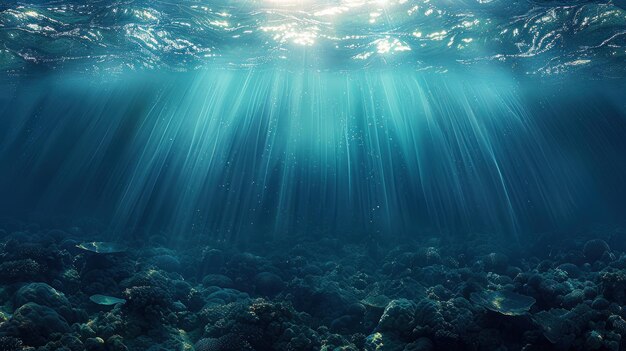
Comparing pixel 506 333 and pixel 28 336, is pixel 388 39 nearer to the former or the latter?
pixel 506 333

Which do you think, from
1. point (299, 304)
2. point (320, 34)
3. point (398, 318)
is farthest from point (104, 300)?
point (320, 34)

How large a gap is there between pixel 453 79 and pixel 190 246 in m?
23.3

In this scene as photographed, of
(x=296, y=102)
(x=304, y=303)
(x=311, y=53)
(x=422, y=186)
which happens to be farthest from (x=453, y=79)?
(x=304, y=303)

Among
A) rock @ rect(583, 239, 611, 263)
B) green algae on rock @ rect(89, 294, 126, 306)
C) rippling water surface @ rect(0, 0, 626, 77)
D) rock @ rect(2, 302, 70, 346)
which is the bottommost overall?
rock @ rect(2, 302, 70, 346)

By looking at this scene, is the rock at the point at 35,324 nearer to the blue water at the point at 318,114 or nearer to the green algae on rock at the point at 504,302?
the green algae on rock at the point at 504,302

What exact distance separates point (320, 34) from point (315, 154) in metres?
22.9

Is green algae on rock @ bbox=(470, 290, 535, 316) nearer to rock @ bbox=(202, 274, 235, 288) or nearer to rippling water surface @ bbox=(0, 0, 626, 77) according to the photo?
rock @ bbox=(202, 274, 235, 288)

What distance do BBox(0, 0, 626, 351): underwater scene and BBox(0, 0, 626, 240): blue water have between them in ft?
0.78

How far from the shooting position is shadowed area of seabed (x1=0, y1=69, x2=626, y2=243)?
94.0 ft

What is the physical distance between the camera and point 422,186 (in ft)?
109

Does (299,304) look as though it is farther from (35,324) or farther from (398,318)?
(35,324)

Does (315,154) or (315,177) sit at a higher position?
(315,154)

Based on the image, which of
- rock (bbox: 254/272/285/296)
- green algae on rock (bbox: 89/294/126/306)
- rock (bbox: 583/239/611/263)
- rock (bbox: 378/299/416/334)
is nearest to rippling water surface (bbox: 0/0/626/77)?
rock (bbox: 583/239/611/263)

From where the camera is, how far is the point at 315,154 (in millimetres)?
41188
